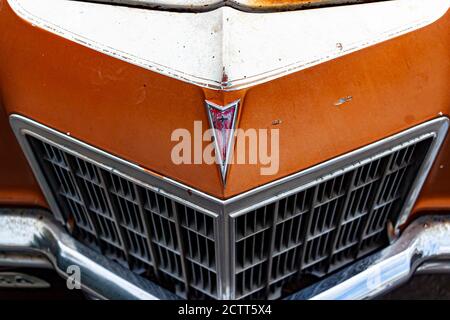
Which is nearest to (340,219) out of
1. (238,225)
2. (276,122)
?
(238,225)

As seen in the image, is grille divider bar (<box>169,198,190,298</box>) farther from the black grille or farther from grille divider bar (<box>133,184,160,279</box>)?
grille divider bar (<box>133,184,160,279</box>)

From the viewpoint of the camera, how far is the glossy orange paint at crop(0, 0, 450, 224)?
1.66 m

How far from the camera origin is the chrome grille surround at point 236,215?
67.9 inches

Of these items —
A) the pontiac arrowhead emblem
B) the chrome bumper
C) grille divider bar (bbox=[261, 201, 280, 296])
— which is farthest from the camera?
the chrome bumper

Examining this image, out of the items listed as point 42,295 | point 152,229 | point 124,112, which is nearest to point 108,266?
point 152,229

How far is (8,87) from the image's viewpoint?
1.87 meters

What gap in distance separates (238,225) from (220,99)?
425mm

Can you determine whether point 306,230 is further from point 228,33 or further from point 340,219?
point 228,33

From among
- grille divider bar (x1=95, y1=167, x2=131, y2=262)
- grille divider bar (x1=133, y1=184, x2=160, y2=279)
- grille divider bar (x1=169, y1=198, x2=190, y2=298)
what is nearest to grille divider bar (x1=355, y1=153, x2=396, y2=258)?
grille divider bar (x1=169, y1=198, x2=190, y2=298)

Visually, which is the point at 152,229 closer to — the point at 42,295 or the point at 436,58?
the point at 42,295

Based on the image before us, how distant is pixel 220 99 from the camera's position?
1631 mm

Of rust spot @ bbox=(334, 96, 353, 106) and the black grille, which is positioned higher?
rust spot @ bbox=(334, 96, 353, 106)

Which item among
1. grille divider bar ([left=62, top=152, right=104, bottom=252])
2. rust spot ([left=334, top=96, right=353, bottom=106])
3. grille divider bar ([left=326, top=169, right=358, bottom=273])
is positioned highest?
rust spot ([left=334, top=96, right=353, bottom=106])

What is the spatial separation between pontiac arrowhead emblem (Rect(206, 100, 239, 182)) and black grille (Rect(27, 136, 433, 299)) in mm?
184
